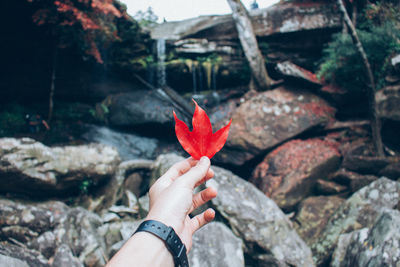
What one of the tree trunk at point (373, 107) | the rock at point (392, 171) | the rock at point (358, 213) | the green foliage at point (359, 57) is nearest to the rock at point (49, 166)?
the rock at point (358, 213)

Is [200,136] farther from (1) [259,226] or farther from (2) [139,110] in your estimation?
(2) [139,110]

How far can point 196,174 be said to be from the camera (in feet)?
4.08

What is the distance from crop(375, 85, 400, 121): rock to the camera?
185 inches

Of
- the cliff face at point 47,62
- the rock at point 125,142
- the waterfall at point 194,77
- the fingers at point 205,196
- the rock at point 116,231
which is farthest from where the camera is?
the waterfall at point 194,77

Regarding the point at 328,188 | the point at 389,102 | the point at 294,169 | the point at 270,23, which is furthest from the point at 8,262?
the point at 270,23

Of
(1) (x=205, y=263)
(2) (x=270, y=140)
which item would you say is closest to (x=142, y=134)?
(2) (x=270, y=140)

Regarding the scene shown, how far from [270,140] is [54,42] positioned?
6.99 meters

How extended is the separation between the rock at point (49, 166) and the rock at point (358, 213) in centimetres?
402

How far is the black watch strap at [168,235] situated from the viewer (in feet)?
3.54

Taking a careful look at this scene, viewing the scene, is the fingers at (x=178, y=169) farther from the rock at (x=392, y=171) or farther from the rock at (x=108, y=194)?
the rock at (x=392, y=171)

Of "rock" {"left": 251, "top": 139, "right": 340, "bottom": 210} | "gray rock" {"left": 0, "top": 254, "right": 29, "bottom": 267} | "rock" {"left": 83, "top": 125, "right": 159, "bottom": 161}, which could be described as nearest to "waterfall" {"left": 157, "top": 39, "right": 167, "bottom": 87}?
"rock" {"left": 83, "top": 125, "right": 159, "bottom": 161}

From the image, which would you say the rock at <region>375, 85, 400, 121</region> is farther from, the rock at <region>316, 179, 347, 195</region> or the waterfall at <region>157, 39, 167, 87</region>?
the waterfall at <region>157, 39, 167, 87</region>

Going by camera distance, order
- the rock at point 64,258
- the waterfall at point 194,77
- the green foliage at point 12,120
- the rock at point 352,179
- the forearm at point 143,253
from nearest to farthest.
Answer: the forearm at point 143,253
the rock at point 64,258
the rock at point 352,179
the green foliage at point 12,120
the waterfall at point 194,77

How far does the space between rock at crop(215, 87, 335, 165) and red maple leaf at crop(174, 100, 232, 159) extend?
4.75 m
